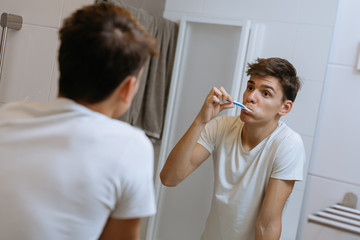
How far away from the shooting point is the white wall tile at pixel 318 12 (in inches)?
46.3

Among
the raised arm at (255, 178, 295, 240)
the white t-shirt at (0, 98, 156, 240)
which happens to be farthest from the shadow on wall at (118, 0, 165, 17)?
the white t-shirt at (0, 98, 156, 240)

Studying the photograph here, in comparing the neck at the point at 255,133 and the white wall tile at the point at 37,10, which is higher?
the white wall tile at the point at 37,10

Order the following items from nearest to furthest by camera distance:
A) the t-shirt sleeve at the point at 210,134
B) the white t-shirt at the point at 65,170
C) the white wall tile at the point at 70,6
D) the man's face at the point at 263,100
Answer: the white t-shirt at the point at 65,170 < the man's face at the point at 263,100 < the t-shirt sleeve at the point at 210,134 < the white wall tile at the point at 70,6

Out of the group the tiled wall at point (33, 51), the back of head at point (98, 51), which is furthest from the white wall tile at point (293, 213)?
the tiled wall at point (33, 51)

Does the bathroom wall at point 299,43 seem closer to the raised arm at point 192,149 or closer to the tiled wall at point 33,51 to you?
the raised arm at point 192,149

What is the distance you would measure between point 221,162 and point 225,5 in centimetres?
46

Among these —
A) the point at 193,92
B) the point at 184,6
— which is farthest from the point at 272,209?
the point at 184,6

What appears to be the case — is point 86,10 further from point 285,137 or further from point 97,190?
point 285,137

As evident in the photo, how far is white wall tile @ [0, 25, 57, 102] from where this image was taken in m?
1.59

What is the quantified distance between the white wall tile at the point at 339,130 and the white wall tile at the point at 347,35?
0.03 m

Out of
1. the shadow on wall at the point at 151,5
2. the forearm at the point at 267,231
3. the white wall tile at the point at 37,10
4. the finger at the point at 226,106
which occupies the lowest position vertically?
the forearm at the point at 267,231

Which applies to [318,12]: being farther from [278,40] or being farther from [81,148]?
[81,148]

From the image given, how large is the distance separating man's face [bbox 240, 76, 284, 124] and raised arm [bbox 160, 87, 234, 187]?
0.20 feet

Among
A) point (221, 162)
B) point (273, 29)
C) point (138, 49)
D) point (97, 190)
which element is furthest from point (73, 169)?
point (273, 29)
